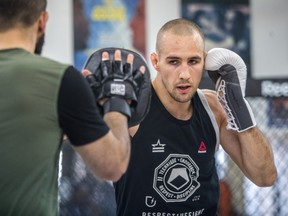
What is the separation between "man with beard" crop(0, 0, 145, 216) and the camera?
1.14 metres

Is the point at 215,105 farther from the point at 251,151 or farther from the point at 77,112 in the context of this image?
the point at 77,112

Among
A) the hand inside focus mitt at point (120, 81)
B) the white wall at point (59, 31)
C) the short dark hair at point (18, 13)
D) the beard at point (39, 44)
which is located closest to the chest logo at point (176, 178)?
the hand inside focus mitt at point (120, 81)

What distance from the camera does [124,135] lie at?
1283mm

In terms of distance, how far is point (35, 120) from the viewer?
114 centimetres

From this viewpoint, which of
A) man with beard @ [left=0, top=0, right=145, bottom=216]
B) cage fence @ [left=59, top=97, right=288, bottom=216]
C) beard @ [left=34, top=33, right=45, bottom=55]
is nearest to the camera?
→ man with beard @ [left=0, top=0, right=145, bottom=216]

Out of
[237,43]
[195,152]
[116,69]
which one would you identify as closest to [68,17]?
[237,43]

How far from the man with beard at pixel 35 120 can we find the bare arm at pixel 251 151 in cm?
91

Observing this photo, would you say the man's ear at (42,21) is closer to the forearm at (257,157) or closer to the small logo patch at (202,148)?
the small logo patch at (202,148)

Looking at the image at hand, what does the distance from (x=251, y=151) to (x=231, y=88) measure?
0.84 feet

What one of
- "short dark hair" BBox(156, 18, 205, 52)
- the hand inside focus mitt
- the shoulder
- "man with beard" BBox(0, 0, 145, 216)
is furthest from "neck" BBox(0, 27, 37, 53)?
the shoulder

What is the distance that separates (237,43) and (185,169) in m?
4.08

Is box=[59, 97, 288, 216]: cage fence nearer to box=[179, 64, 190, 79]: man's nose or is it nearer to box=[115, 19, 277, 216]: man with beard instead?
box=[115, 19, 277, 216]: man with beard

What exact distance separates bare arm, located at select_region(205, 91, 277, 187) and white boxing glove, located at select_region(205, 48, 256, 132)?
51mm

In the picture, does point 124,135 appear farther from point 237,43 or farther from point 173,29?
point 237,43
